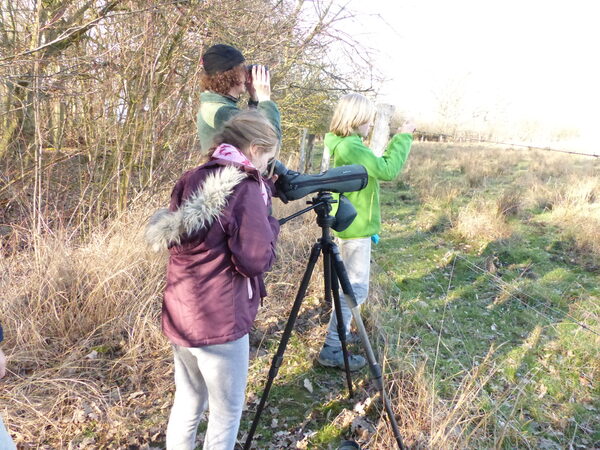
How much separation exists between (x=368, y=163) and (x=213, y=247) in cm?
133

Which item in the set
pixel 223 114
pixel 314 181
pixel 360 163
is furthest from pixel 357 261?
pixel 223 114

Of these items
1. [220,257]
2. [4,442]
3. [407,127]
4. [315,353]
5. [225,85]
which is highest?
[225,85]

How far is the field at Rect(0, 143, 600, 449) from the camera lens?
7.42 ft

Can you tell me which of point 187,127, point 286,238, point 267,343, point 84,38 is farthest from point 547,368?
point 84,38

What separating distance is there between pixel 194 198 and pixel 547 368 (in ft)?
10.2

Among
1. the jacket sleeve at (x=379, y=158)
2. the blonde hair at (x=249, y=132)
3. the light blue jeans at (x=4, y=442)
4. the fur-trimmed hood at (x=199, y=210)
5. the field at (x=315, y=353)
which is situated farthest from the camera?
the jacket sleeve at (x=379, y=158)

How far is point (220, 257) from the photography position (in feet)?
4.75

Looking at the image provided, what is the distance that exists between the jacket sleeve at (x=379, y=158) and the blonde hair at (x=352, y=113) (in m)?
0.08

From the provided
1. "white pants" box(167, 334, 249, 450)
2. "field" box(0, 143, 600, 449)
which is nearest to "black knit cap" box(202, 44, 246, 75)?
"white pants" box(167, 334, 249, 450)

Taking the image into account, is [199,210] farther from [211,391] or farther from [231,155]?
[211,391]

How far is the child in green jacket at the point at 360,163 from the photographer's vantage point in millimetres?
2457

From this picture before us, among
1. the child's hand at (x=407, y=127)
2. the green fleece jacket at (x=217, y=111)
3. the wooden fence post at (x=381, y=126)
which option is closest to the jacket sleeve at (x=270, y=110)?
the green fleece jacket at (x=217, y=111)

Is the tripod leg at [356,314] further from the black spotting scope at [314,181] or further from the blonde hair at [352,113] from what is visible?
the blonde hair at [352,113]

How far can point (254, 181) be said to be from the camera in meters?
1.45
